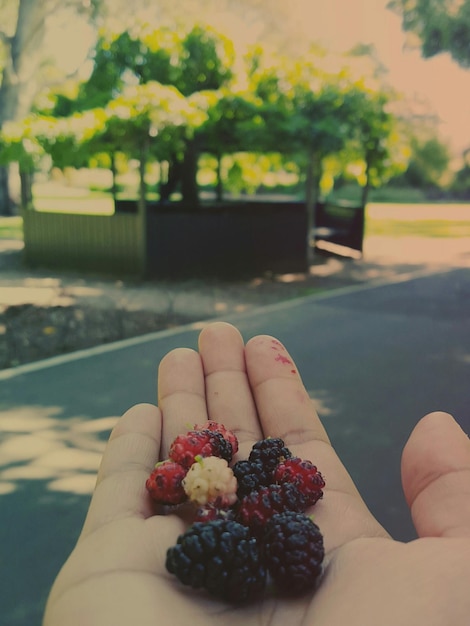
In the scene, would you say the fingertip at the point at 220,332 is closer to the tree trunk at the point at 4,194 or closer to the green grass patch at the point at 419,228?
the green grass patch at the point at 419,228

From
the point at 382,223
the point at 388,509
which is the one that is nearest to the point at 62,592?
the point at 388,509

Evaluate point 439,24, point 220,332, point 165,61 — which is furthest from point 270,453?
point 439,24

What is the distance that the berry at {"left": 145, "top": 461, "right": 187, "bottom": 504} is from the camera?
167 centimetres

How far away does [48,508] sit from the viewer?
2.76m

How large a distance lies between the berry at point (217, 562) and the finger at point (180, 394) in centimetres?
60

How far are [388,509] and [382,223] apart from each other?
17.4m

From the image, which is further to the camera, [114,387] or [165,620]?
[114,387]

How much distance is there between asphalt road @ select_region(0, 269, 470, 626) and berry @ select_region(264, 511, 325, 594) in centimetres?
106

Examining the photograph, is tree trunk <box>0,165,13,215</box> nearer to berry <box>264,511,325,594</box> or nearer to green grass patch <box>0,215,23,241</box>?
green grass patch <box>0,215,23,241</box>

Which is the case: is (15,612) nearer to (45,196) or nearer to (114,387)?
(114,387)

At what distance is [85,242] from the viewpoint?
10.4 metres

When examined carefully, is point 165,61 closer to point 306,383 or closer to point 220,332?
point 306,383

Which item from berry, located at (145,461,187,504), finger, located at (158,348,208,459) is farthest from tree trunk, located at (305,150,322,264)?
berry, located at (145,461,187,504)

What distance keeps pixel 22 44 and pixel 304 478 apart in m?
17.0
